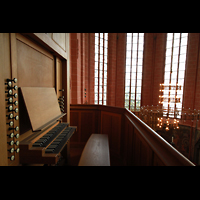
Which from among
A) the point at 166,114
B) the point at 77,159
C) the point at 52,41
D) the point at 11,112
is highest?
the point at 52,41

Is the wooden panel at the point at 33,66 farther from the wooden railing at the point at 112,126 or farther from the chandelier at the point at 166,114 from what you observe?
the chandelier at the point at 166,114

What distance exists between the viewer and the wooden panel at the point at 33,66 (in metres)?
1.45

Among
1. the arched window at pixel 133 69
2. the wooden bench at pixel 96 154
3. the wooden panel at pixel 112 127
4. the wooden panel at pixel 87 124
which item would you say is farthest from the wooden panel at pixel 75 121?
the arched window at pixel 133 69

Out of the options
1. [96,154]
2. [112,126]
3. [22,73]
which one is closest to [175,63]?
[112,126]

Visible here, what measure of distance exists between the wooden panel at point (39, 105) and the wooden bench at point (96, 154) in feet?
2.26

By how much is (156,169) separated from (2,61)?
4.60ft

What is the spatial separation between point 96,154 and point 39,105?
100 cm

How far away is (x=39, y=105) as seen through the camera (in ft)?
5.51

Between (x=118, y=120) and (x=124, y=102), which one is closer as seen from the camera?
(x=118, y=120)

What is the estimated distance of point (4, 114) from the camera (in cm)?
113

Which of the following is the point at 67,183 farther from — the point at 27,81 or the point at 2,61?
the point at 27,81

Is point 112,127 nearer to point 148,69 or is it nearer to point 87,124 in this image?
point 87,124
